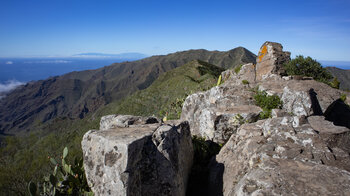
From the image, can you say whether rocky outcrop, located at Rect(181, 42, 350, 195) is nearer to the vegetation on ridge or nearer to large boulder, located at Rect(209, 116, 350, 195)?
large boulder, located at Rect(209, 116, 350, 195)

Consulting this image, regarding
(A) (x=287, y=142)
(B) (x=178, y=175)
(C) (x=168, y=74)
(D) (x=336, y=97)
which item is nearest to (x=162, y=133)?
(B) (x=178, y=175)

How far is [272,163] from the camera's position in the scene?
517 cm

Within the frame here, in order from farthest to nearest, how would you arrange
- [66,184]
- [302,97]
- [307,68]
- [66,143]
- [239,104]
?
[66,143], [307,68], [239,104], [302,97], [66,184]

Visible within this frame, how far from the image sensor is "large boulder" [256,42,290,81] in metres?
17.3

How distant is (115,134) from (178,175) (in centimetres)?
231

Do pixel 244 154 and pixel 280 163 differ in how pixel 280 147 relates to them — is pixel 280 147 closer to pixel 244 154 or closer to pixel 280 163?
pixel 280 163

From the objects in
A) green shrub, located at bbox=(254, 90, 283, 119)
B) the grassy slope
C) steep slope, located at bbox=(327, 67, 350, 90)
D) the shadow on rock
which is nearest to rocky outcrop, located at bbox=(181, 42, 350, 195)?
green shrub, located at bbox=(254, 90, 283, 119)

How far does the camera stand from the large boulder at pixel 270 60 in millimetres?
17297

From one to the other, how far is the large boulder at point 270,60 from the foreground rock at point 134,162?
45.5ft

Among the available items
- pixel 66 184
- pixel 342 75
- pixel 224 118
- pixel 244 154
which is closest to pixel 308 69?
pixel 224 118

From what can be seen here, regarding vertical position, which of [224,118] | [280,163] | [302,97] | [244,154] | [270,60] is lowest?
[244,154]

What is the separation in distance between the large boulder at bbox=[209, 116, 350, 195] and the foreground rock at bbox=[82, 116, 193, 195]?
1.80 metres

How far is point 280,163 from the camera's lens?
5.19 metres

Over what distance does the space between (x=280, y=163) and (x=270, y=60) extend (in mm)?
15038
